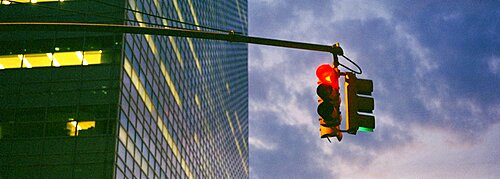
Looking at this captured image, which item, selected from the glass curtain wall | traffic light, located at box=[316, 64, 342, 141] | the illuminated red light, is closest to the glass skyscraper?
the glass curtain wall

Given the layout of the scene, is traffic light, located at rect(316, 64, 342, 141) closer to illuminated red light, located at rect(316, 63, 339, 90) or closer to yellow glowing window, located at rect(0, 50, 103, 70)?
illuminated red light, located at rect(316, 63, 339, 90)

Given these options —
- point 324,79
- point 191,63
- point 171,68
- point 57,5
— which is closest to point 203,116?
point 191,63

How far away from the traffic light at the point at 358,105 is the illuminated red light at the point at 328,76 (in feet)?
0.54

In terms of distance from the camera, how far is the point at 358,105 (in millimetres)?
8773

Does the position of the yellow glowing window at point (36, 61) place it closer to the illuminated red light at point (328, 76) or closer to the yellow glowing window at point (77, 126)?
the yellow glowing window at point (77, 126)

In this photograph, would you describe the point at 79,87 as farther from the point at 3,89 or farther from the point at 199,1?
the point at 199,1

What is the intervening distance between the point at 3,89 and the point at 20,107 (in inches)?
78.7

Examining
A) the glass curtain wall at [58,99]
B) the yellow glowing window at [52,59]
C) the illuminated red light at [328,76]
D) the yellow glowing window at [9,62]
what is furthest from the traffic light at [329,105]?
the yellow glowing window at [9,62]

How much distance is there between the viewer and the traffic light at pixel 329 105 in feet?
28.3

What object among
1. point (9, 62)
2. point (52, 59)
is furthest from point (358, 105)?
point (9, 62)

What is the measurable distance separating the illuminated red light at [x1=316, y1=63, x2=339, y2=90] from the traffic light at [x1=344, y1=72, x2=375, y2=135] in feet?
0.54

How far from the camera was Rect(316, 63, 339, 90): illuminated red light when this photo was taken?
9.02 metres

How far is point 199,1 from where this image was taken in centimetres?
7300

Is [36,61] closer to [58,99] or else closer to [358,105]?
[58,99]
